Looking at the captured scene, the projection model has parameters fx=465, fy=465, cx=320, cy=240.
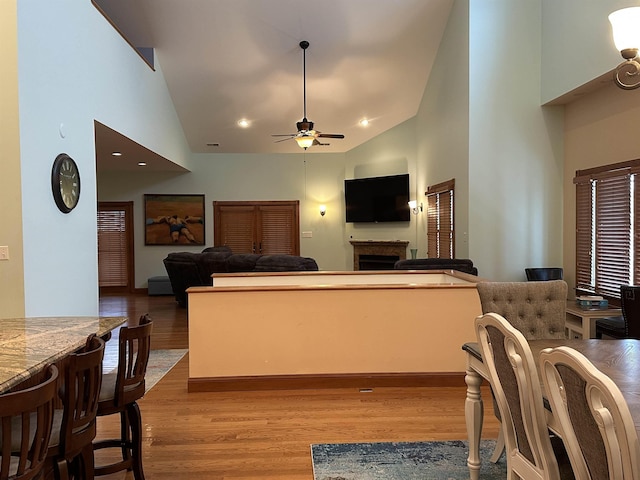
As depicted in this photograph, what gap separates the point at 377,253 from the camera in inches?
391

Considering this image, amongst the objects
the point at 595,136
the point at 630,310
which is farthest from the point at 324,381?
the point at 595,136

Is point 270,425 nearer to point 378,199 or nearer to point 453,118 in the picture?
point 453,118

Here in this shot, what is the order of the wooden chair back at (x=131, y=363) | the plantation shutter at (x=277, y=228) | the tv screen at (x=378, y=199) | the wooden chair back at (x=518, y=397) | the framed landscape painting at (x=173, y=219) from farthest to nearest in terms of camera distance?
the plantation shutter at (x=277, y=228)
the framed landscape painting at (x=173, y=219)
the tv screen at (x=378, y=199)
the wooden chair back at (x=131, y=363)
the wooden chair back at (x=518, y=397)

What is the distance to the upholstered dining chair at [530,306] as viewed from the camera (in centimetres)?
266

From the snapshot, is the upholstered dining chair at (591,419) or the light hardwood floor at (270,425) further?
the light hardwood floor at (270,425)

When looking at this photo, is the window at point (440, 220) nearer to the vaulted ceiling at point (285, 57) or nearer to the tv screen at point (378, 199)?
the tv screen at point (378, 199)

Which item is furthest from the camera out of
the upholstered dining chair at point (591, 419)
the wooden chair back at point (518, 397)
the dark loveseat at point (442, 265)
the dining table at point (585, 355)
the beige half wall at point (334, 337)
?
the dark loveseat at point (442, 265)

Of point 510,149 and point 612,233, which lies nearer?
point 612,233

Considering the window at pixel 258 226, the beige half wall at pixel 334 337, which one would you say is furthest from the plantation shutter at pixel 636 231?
the window at pixel 258 226

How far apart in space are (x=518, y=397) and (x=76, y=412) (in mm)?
1697

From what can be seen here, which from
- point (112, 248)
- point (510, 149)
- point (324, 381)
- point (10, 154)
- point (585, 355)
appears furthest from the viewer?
point (112, 248)

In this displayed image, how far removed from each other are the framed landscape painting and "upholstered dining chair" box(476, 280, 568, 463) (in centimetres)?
858

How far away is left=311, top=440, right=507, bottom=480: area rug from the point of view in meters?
2.58

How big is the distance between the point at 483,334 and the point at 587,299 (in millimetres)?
3763
